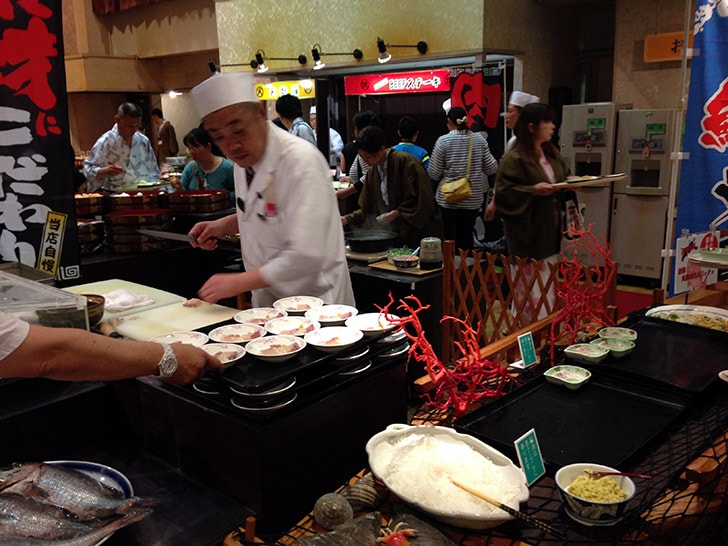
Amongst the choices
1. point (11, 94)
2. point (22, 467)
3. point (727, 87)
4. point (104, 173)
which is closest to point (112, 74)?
point (104, 173)

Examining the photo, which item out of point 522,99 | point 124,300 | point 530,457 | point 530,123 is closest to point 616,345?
point 530,457

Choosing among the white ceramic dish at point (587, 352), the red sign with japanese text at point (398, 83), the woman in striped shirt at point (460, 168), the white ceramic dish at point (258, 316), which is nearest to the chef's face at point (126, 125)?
the woman in striped shirt at point (460, 168)

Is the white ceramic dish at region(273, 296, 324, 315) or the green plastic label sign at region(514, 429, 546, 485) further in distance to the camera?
the white ceramic dish at region(273, 296, 324, 315)

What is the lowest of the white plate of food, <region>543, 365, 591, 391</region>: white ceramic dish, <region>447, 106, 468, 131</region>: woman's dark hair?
<region>543, 365, 591, 391</region>: white ceramic dish

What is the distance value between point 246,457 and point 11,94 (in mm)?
2585

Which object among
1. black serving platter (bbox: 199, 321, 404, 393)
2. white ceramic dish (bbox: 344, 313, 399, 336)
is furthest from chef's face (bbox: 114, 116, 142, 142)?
white ceramic dish (bbox: 344, 313, 399, 336)

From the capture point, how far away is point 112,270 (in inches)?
179

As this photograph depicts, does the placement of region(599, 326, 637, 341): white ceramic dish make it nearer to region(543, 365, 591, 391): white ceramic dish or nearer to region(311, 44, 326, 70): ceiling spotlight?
region(543, 365, 591, 391): white ceramic dish

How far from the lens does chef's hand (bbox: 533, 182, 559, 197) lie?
433cm

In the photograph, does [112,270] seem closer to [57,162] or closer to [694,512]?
[57,162]

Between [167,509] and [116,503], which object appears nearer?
[116,503]

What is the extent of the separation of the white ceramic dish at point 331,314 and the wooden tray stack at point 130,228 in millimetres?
2933

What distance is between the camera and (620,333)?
2.52 m

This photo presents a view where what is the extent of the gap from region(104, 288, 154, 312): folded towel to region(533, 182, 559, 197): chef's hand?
Answer: 283cm
